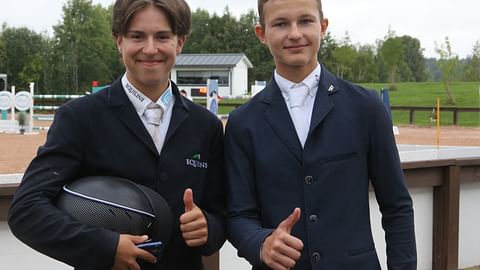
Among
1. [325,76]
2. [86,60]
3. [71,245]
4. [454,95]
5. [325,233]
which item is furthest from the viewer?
[86,60]

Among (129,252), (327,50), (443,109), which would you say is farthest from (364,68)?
(129,252)

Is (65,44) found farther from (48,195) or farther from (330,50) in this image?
(48,195)

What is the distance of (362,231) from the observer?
2414mm

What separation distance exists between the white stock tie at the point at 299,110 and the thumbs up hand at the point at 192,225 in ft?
1.59

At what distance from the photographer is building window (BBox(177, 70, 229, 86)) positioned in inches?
2463

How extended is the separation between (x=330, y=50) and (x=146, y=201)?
6939cm

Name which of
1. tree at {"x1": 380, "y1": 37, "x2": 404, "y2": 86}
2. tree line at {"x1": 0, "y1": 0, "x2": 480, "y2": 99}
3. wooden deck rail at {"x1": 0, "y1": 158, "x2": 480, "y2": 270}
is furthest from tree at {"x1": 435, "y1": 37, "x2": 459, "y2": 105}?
wooden deck rail at {"x1": 0, "y1": 158, "x2": 480, "y2": 270}

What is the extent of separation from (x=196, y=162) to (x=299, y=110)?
44 centimetres

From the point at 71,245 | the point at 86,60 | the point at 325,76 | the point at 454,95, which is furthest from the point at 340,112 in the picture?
the point at 86,60

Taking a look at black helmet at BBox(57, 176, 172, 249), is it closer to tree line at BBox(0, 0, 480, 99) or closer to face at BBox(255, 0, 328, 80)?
face at BBox(255, 0, 328, 80)

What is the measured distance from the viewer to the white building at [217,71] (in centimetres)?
6138

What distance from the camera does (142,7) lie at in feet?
7.59

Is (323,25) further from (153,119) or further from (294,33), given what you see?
(153,119)

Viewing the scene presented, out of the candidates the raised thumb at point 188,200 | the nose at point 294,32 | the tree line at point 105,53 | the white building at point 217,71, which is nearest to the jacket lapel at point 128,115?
the raised thumb at point 188,200
